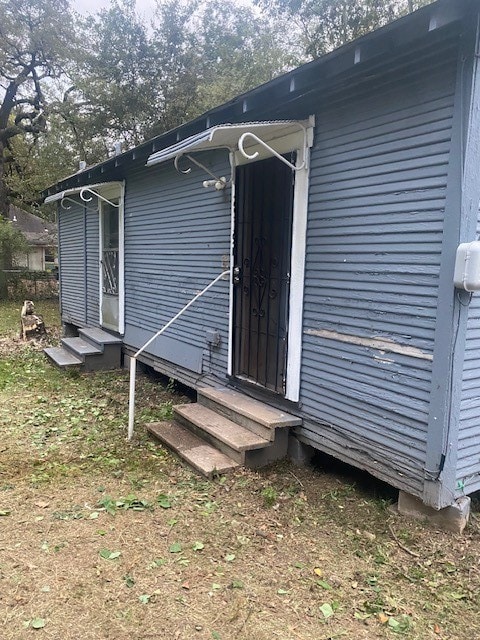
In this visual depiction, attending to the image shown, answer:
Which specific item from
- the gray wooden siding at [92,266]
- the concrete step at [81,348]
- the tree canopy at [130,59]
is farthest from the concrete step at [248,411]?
the tree canopy at [130,59]

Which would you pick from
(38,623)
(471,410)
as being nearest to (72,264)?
(38,623)

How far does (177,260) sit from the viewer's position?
531 cm

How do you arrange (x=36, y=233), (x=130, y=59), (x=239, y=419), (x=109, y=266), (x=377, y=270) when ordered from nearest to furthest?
1. (x=377, y=270)
2. (x=239, y=419)
3. (x=109, y=266)
4. (x=130, y=59)
5. (x=36, y=233)

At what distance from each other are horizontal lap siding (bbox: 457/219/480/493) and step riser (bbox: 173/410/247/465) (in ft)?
4.61

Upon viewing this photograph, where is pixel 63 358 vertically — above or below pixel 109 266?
below

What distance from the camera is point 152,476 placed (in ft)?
11.0

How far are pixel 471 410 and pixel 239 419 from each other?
1722mm

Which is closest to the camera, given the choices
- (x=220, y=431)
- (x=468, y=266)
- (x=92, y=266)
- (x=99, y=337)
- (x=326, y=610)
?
(x=326, y=610)

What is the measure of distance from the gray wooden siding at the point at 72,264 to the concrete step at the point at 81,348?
3.38 ft

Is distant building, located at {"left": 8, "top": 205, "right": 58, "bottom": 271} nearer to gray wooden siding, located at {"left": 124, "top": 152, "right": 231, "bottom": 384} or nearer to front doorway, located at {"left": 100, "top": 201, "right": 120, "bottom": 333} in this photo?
front doorway, located at {"left": 100, "top": 201, "right": 120, "bottom": 333}

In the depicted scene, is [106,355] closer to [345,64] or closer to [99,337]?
[99,337]

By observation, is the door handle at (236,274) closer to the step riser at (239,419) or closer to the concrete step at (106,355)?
the step riser at (239,419)

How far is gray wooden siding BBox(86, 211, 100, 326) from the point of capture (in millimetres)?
7711

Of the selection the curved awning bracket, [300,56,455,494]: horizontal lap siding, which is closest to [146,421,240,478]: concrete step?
[300,56,455,494]: horizontal lap siding
